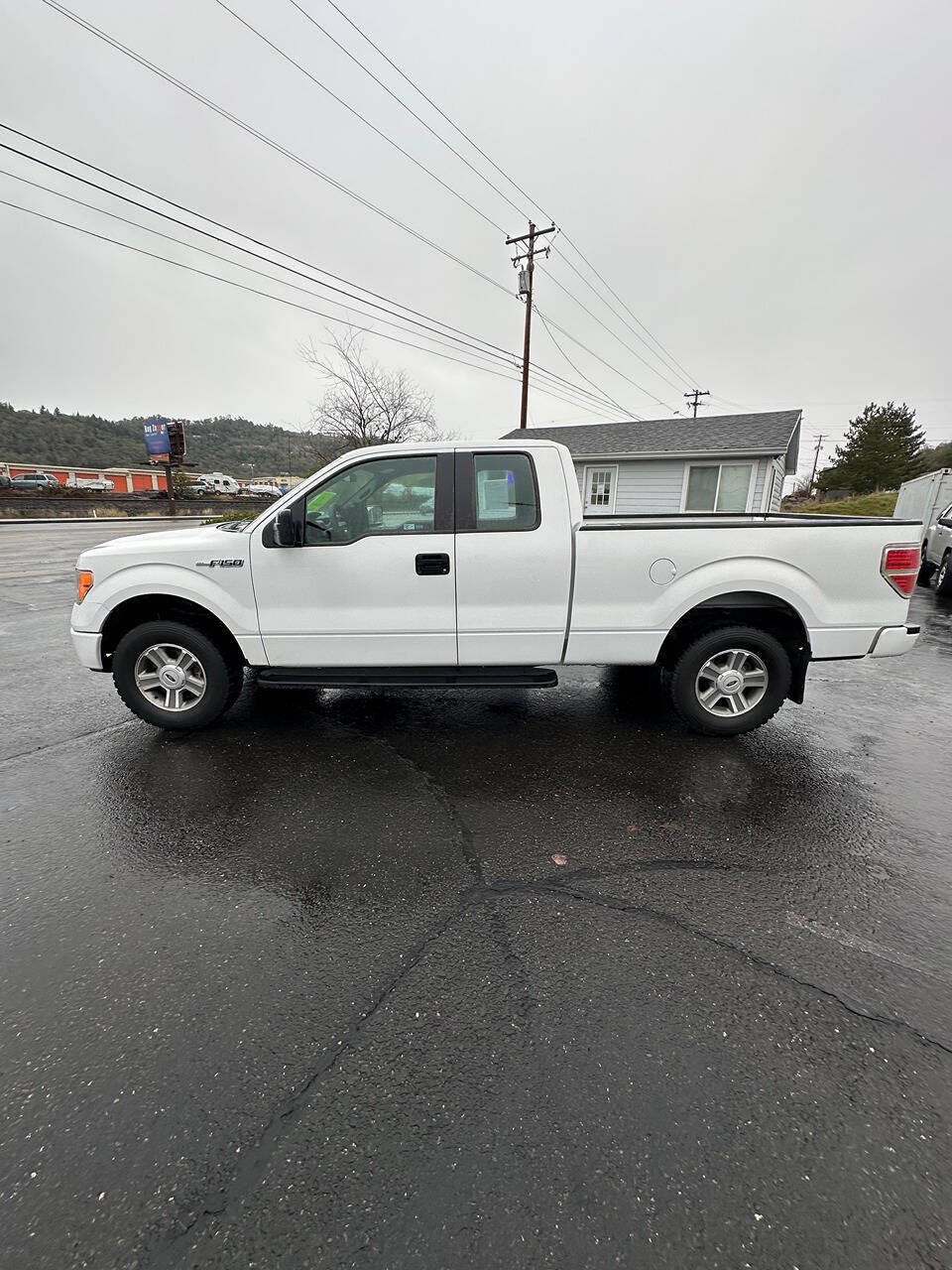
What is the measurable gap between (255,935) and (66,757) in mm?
2521

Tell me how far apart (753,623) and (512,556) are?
70.7 inches

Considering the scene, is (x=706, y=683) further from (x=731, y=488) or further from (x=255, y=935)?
(x=731, y=488)

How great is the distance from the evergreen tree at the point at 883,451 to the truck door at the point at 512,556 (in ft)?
176

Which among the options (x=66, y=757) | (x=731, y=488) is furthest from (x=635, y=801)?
(x=731, y=488)

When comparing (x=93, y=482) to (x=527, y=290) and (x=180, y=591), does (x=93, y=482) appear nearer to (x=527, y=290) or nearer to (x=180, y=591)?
(x=527, y=290)

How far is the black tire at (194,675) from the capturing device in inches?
162

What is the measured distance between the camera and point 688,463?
56.8 feet

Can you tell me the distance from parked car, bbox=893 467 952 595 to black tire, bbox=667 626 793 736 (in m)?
7.16

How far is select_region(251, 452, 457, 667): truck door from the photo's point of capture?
394 cm

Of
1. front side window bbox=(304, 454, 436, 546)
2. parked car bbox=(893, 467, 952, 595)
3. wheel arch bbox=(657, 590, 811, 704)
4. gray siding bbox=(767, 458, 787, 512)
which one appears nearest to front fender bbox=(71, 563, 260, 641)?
front side window bbox=(304, 454, 436, 546)

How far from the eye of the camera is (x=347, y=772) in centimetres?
370

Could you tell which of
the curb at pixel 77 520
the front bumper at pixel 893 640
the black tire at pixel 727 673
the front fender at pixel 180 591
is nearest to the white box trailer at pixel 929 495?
the front bumper at pixel 893 640

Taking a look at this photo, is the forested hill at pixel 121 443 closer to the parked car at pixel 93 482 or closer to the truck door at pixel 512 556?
the parked car at pixel 93 482

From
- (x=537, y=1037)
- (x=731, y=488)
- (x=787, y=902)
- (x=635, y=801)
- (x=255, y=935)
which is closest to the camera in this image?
(x=537, y=1037)
